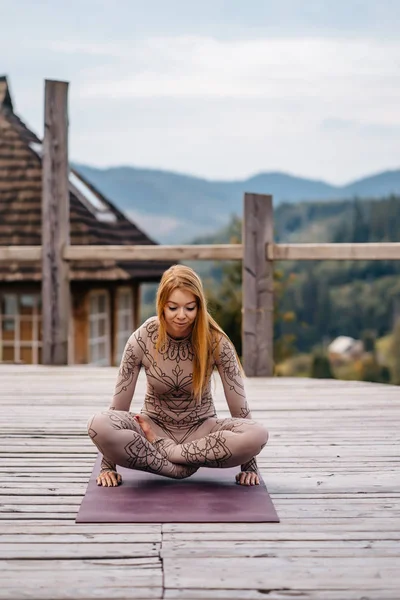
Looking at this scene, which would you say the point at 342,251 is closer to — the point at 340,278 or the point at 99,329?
the point at 99,329

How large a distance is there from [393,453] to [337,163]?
66.2m

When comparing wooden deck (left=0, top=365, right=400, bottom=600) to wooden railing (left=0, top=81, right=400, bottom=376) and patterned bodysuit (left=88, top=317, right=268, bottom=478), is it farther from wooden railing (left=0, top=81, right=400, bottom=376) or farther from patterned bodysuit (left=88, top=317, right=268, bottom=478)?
wooden railing (left=0, top=81, right=400, bottom=376)

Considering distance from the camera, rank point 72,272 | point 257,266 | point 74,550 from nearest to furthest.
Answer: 1. point 74,550
2. point 257,266
3. point 72,272

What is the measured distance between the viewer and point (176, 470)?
3709mm

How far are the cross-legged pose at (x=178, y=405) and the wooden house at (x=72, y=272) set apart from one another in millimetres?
8888

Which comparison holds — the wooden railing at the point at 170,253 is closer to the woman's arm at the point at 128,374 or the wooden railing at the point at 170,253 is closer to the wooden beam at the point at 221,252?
the wooden beam at the point at 221,252

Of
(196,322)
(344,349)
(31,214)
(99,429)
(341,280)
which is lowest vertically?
(344,349)

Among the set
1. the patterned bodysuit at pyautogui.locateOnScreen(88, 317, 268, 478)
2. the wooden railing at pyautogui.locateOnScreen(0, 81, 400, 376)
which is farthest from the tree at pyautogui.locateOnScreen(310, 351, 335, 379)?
the patterned bodysuit at pyautogui.locateOnScreen(88, 317, 268, 478)

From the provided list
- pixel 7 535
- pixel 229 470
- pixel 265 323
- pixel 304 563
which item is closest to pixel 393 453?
pixel 229 470

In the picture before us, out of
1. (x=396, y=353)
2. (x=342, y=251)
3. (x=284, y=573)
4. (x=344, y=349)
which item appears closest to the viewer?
(x=284, y=573)

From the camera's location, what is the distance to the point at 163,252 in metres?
6.97

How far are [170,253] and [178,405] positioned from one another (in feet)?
10.5

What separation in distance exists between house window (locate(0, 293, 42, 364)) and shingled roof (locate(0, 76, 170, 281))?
2.11ft

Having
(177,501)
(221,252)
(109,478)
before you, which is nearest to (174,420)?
(109,478)
